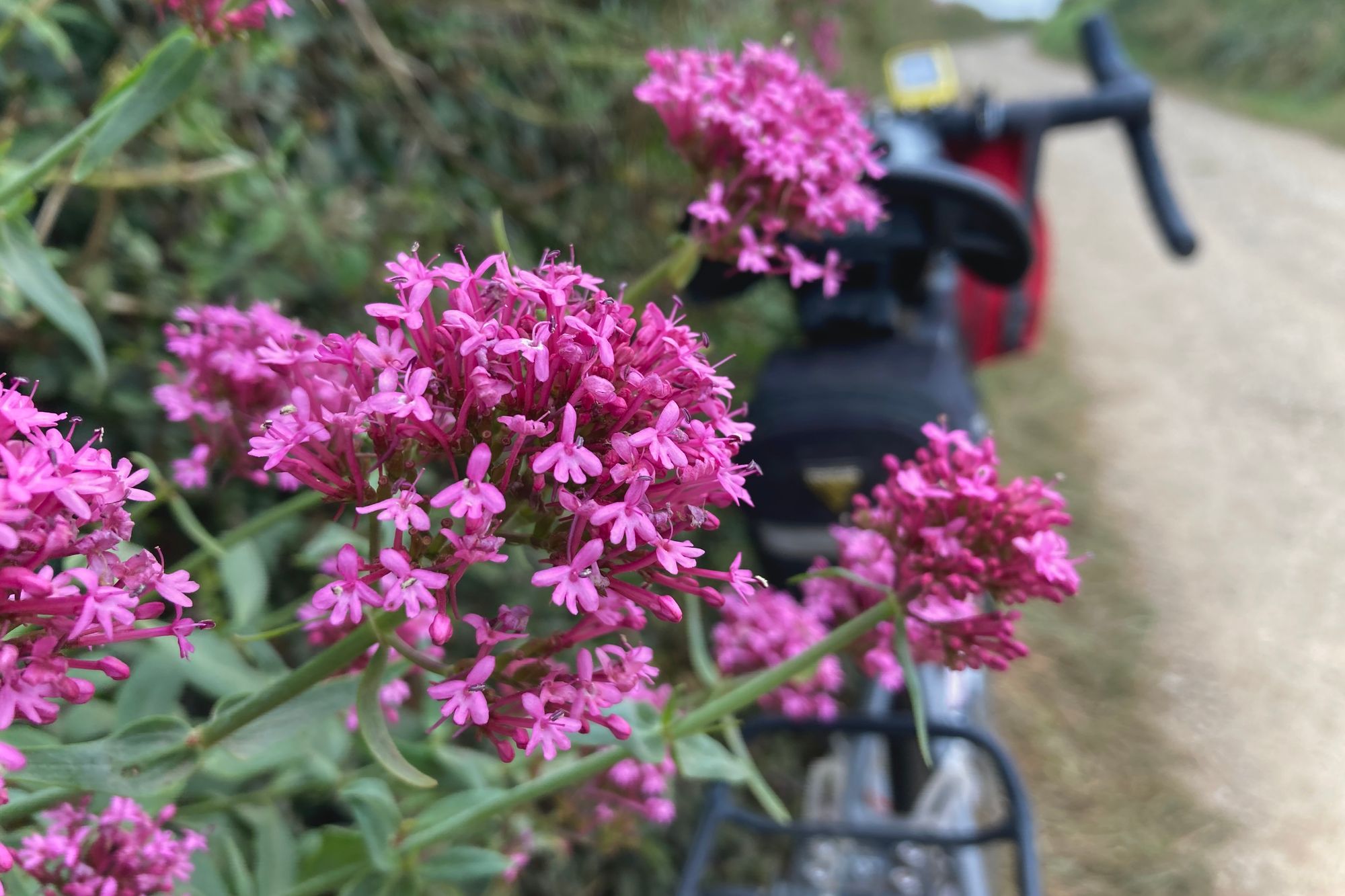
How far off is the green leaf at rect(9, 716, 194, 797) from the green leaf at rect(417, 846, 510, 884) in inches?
9.6

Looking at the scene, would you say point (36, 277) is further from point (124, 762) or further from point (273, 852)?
point (273, 852)

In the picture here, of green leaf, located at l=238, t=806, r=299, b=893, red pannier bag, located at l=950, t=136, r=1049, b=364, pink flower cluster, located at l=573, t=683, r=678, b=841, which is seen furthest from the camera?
red pannier bag, located at l=950, t=136, r=1049, b=364

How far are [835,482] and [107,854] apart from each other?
1.03 m

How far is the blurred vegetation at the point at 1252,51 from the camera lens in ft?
26.9

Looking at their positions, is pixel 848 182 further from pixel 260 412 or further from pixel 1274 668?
pixel 1274 668

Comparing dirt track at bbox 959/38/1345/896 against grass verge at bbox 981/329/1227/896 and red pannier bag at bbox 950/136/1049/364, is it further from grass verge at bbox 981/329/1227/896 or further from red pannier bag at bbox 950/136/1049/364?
red pannier bag at bbox 950/136/1049/364

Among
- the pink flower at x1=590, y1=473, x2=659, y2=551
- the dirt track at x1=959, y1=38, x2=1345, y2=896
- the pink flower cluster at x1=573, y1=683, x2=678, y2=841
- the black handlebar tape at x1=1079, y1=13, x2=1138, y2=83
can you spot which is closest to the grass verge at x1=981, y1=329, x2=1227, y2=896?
the dirt track at x1=959, y1=38, x2=1345, y2=896

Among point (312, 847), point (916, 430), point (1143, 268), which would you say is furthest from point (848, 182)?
point (1143, 268)

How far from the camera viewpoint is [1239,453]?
384cm

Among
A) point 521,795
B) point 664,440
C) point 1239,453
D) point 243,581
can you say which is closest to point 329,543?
point 243,581

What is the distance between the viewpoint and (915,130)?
6.29 feet

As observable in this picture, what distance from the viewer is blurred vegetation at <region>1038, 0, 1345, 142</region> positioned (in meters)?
8.21

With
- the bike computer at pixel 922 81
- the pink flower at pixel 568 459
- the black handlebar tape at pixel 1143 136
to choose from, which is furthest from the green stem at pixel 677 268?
the bike computer at pixel 922 81

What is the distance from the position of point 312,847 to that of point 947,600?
70cm
